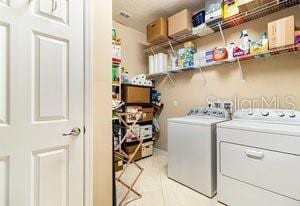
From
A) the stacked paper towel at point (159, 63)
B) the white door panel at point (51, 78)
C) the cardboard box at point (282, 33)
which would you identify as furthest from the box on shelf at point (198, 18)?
the white door panel at point (51, 78)

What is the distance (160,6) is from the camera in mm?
2748

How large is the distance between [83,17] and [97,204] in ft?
5.00

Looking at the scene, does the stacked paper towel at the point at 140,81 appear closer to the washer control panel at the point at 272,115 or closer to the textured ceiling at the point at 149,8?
the textured ceiling at the point at 149,8

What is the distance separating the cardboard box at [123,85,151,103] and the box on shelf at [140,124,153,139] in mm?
492

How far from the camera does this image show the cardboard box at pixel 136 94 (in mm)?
2973

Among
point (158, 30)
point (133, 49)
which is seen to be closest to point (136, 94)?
point (133, 49)

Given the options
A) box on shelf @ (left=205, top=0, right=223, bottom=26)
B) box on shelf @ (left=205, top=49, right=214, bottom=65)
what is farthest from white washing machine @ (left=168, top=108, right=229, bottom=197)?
box on shelf @ (left=205, top=0, right=223, bottom=26)

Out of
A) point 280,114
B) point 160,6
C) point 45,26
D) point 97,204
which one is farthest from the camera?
point 160,6

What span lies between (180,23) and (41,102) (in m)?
2.34

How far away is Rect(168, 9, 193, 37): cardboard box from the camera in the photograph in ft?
8.73

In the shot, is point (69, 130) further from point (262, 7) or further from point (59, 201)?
point (262, 7)

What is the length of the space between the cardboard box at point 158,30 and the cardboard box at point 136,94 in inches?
36.3

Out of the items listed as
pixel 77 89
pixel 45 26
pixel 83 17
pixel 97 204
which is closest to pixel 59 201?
pixel 97 204

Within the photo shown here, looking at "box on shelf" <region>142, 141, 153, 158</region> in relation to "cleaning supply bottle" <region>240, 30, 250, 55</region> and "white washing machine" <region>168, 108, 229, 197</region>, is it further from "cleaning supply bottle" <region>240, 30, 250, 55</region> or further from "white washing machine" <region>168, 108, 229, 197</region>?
"cleaning supply bottle" <region>240, 30, 250, 55</region>
